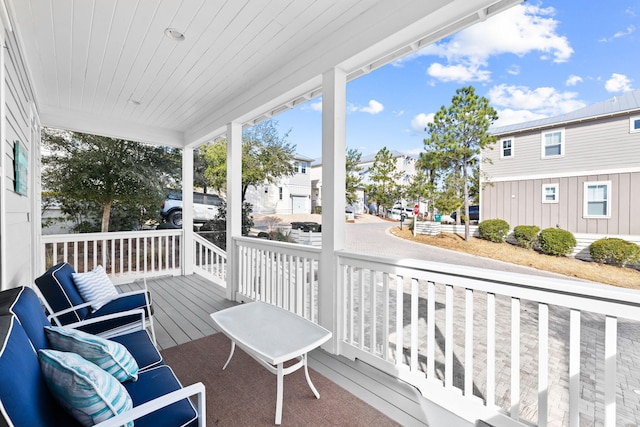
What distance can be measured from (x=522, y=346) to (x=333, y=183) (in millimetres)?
1930

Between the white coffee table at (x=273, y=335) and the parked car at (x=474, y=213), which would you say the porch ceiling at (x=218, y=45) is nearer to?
the parked car at (x=474, y=213)

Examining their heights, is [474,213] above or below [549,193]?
below

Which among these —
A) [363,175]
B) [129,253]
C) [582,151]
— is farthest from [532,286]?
[129,253]

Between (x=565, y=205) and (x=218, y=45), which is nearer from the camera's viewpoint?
(x=565, y=205)

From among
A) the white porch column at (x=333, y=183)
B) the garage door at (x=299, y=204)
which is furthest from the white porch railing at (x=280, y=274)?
the garage door at (x=299, y=204)

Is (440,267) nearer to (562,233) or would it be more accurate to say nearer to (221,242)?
(562,233)

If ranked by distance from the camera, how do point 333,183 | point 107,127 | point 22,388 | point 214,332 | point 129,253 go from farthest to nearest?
1. point 129,253
2. point 107,127
3. point 214,332
4. point 333,183
5. point 22,388

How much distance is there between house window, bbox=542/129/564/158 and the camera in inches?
57.0

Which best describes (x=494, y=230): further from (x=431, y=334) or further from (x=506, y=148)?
(x=431, y=334)

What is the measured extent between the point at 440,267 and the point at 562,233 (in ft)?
2.33

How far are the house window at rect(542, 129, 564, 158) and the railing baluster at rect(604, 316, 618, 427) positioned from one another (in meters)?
0.82

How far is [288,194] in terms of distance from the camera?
4.19 meters

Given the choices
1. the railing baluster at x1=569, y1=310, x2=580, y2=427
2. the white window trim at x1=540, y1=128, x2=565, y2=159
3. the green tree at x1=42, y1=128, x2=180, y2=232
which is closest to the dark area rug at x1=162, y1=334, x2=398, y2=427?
the railing baluster at x1=569, y1=310, x2=580, y2=427

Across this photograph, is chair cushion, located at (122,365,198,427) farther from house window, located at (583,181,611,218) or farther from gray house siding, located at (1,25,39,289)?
house window, located at (583,181,611,218)
